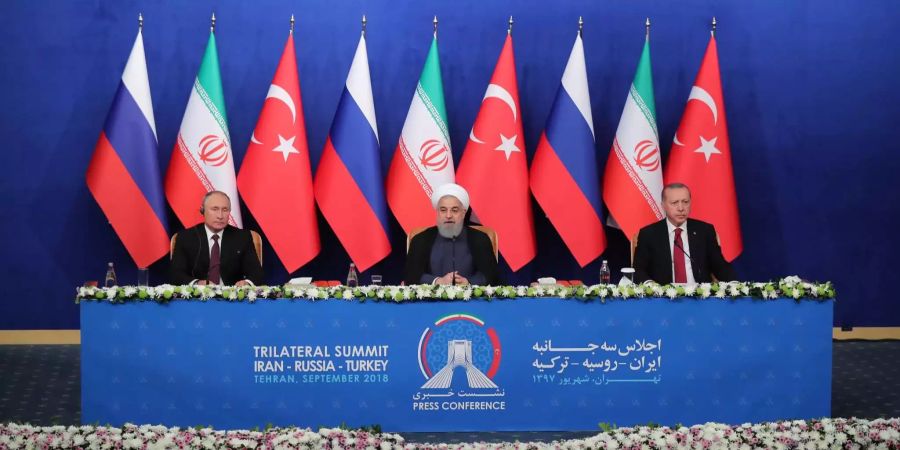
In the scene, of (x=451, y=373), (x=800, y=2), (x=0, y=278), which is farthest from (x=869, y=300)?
(x=0, y=278)

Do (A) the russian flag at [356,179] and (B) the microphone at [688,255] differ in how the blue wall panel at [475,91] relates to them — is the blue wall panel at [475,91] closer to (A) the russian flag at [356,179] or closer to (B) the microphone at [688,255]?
(A) the russian flag at [356,179]

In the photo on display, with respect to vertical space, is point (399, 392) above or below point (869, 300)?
below

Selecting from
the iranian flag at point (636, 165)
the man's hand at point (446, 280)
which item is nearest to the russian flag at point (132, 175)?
the man's hand at point (446, 280)

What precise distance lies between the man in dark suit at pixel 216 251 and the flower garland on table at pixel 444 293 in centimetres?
93

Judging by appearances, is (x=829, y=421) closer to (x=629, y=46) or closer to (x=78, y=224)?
(x=629, y=46)

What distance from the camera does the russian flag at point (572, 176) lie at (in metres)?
6.32

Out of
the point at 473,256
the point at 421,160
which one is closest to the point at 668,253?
the point at 473,256

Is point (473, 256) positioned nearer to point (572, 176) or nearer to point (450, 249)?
point (450, 249)

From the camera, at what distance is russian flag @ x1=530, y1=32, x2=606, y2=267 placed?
632 centimetres

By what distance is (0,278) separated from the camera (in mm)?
6762

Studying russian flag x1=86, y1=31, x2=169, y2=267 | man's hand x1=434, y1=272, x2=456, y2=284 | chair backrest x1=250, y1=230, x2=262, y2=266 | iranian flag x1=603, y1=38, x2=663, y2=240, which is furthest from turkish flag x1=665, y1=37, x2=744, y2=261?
russian flag x1=86, y1=31, x2=169, y2=267

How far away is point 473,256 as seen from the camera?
5.13 metres

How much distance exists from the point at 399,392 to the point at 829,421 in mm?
1893

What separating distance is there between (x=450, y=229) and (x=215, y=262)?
1303mm
